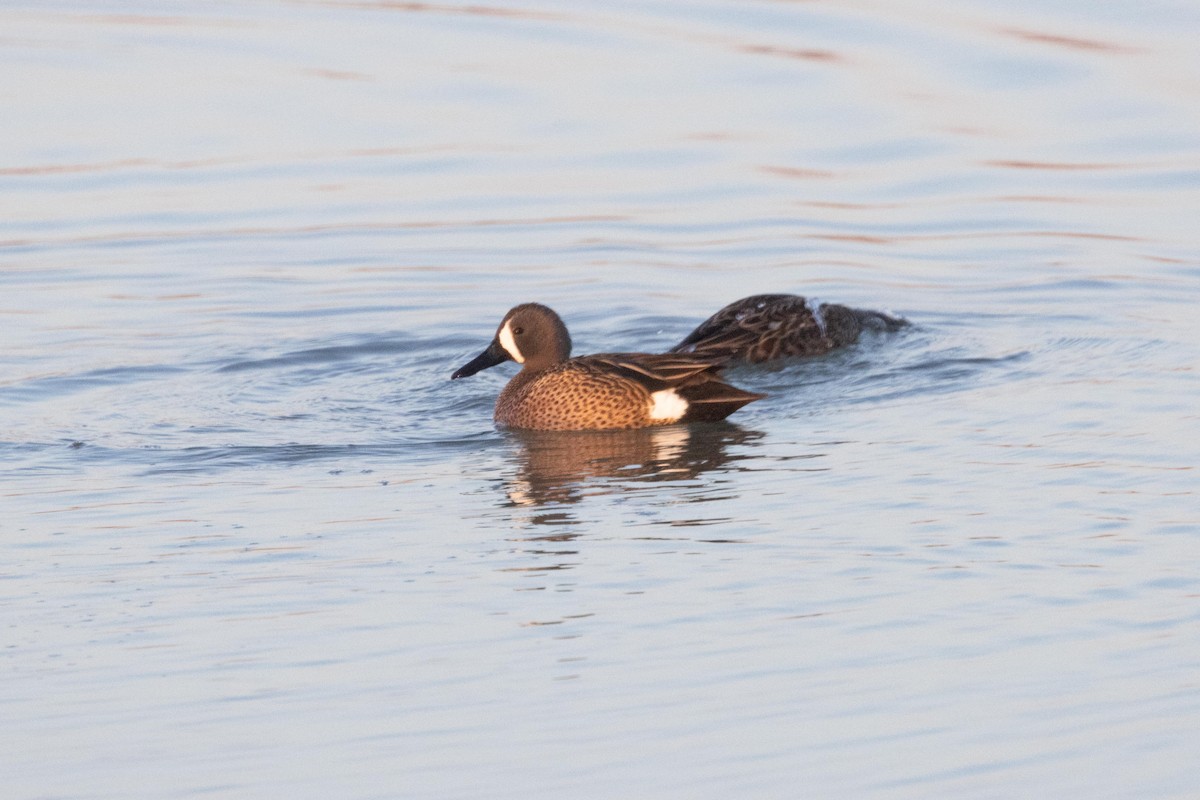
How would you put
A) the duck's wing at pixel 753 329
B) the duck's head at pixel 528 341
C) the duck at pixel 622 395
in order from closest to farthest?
the duck at pixel 622 395
the duck's head at pixel 528 341
the duck's wing at pixel 753 329

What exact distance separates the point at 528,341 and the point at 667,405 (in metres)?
0.97

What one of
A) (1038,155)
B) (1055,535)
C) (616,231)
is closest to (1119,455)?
(1055,535)

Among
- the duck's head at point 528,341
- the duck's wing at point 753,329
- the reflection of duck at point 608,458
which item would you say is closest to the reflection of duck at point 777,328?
the duck's wing at point 753,329

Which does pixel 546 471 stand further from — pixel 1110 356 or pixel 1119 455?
pixel 1110 356

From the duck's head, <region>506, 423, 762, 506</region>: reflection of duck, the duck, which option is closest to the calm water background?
<region>506, 423, 762, 506</region>: reflection of duck

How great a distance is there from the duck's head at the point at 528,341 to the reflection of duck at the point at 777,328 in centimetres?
99

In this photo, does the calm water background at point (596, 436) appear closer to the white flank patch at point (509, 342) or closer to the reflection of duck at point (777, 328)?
the reflection of duck at point (777, 328)

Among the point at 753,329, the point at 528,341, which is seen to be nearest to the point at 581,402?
the point at 528,341

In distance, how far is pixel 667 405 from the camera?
10586 millimetres

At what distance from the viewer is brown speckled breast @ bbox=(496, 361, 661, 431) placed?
1058 cm

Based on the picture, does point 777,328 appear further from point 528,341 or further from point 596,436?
point 596,436

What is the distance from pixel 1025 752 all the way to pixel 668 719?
39.0 inches

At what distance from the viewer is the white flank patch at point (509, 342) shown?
11078mm

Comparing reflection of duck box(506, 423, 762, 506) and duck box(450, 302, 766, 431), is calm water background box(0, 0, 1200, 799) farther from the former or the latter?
duck box(450, 302, 766, 431)
